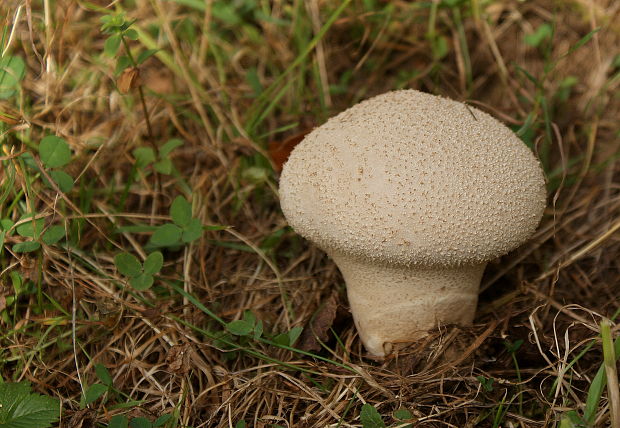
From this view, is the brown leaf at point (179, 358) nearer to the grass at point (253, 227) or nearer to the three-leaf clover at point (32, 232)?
the grass at point (253, 227)

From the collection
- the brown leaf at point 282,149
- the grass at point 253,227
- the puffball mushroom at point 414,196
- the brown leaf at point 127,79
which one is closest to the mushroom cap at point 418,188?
the puffball mushroom at point 414,196

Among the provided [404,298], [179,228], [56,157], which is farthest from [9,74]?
[404,298]

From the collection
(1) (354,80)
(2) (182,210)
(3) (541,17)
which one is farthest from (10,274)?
(3) (541,17)

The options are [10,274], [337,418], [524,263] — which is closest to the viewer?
[337,418]

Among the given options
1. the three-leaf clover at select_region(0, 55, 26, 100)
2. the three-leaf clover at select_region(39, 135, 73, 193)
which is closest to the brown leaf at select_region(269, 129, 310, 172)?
the three-leaf clover at select_region(39, 135, 73, 193)

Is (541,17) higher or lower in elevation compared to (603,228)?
higher

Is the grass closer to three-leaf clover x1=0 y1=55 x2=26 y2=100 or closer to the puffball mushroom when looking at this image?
three-leaf clover x1=0 y1=55 x2=26 y2=100

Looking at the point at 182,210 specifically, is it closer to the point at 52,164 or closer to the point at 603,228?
the point at 52,164
